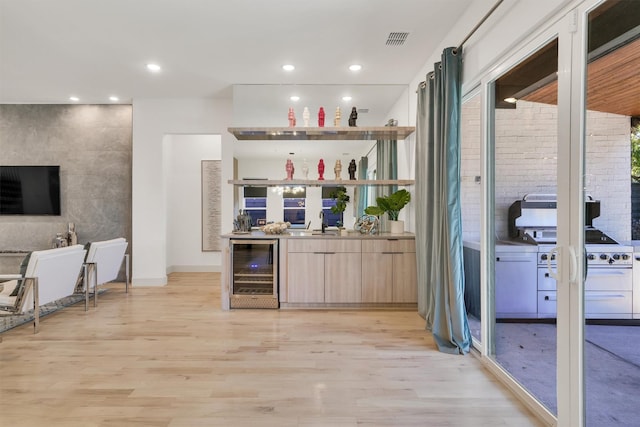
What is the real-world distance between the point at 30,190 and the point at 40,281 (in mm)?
3095

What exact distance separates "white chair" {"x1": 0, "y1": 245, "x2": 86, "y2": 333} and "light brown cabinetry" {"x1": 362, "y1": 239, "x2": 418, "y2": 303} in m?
3.35

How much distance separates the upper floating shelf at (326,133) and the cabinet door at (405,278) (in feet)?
5.19

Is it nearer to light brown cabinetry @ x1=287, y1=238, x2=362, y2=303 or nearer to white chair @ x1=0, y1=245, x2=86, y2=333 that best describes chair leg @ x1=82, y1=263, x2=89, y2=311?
white chair @ x1=0, y1=245, x2=86, y2=333

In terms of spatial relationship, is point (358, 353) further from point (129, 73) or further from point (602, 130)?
point (129, 73)

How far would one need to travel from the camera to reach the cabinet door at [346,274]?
4.37 m

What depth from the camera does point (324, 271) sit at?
4391 millimetres

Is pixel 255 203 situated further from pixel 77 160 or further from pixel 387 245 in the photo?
pixel 77 160

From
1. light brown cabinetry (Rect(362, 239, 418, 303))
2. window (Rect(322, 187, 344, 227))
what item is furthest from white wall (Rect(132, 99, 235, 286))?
light brown cabinetry (Rect(362, 239, 418, 303))

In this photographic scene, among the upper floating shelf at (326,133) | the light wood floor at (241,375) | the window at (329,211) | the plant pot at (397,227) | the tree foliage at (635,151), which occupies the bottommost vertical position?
the light wood floor at (241,375)

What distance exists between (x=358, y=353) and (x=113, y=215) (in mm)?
4816

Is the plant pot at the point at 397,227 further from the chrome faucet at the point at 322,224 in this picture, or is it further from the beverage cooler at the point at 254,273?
the beverage cooler at the point at 254,273

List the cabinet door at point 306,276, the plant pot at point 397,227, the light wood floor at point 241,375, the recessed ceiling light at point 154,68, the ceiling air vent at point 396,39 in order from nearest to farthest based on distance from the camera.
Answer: the light wood floor at point 241,375, the ceiling air vent at point 396,39, the recessed ceiling light at point 154,68, the cabinet door at point 306,276, the plant pot at point 397,227

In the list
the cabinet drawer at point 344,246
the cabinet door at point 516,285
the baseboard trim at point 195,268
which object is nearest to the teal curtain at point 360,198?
the cabinet drawer at point 344,246

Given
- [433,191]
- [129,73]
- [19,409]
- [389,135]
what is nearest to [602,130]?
[433,191]
